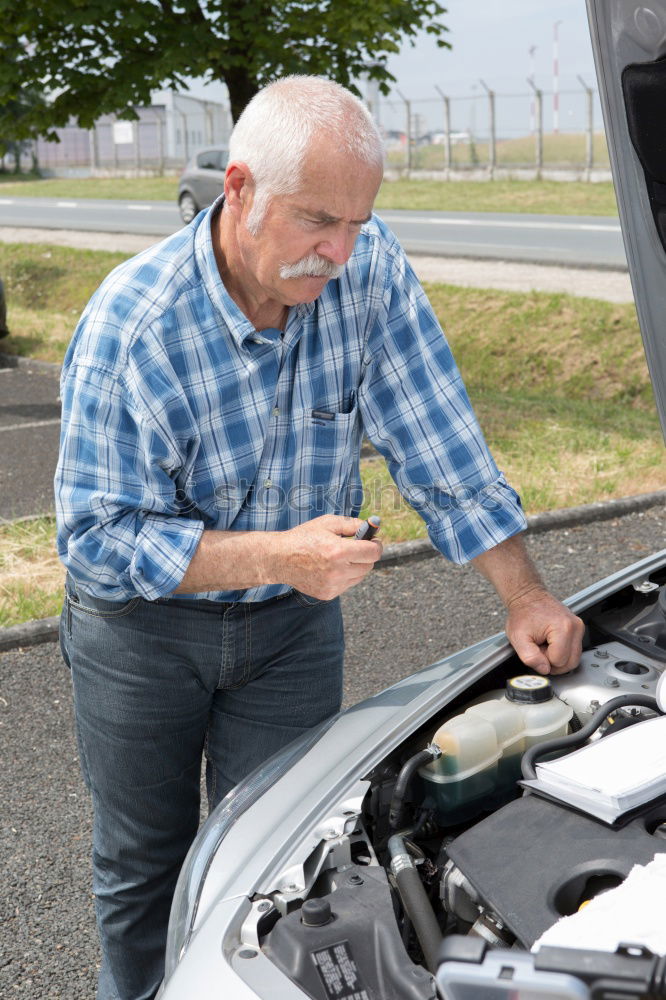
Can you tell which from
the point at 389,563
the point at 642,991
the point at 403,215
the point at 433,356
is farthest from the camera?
the point at 403,215

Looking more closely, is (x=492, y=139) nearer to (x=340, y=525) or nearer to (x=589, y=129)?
(x=589, y=129)

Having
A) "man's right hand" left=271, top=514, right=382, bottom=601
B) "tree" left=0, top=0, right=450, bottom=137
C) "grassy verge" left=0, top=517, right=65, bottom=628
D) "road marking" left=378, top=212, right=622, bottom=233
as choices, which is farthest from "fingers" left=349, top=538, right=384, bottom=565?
"road marking" left=378, top=212, right=622, bottom=233

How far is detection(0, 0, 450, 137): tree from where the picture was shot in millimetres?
7461

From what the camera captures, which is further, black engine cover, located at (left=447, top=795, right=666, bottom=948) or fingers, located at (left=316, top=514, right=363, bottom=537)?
fingers, located at (left=316, top=514, right=363, bottom=537)

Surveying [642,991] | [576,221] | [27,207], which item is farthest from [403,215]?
[642,991]

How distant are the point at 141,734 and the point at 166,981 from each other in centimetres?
70

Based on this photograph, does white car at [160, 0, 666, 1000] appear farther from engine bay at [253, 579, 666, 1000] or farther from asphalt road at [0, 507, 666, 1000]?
asphalt road at [0, 507, 666, 1000]

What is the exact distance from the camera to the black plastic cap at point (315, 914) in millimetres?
1591

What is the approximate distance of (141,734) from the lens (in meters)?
2.31

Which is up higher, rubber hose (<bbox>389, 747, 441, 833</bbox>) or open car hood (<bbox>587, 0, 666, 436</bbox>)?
open car hood (<bbox>587, 0, 666, 436</bbox>)

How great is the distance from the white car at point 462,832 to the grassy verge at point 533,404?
3075 millimetres

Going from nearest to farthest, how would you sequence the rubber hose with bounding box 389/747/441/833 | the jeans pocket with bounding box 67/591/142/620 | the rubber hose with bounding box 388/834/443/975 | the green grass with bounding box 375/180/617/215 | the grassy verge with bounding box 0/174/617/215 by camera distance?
1. the rubber hose with bounding box 388/834/443/975
2. the rubber hose with bounding box 389/747/441/833
3. the jeans pocket with bounding box 67/591/142/620
4. the green grass with bounding box 375/180/617/215
5. the grassy verge with bounding box 0/174/617/215

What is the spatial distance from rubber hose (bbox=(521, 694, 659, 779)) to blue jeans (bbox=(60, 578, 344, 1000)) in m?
0.66

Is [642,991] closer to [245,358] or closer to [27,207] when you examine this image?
[245,358]
